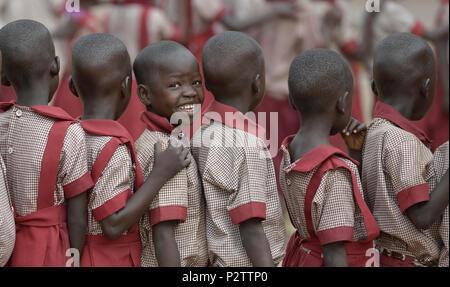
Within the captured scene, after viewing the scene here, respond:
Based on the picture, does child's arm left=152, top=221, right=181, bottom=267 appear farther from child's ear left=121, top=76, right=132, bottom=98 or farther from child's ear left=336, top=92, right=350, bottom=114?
child's ear left=336, top=92, right=350, bottom=114

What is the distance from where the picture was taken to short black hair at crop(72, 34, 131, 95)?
2.50m

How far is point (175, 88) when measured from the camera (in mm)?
2561

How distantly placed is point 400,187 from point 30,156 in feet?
4.29

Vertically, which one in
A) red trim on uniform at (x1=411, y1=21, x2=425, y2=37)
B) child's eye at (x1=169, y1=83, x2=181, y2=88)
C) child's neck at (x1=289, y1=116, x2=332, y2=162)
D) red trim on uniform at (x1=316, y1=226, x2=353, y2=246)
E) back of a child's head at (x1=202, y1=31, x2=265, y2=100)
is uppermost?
back of a child's head at (x1=202, y1=31, x2=265, y2=100)

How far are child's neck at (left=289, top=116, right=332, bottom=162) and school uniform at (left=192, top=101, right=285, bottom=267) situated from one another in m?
0.12

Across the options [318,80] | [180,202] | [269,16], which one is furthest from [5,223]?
[269,16]

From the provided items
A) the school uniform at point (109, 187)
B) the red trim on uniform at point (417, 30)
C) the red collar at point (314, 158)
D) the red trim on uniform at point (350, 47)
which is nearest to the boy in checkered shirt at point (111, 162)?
the school uniform at point (109, 187)

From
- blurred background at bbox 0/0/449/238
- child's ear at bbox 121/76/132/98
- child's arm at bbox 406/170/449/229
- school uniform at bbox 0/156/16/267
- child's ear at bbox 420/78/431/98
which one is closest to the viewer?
school uniform at bbox 0/156/16/267

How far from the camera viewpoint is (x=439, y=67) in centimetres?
495

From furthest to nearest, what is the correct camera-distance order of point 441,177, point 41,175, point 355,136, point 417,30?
point 417,30 < point 355,136 < point 441,177 < point 41,175

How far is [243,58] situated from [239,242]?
69 centimetres

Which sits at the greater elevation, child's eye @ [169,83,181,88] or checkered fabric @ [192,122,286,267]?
child's eye @ [169,83,181,88]

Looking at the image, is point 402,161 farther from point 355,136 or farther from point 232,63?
point 232,63

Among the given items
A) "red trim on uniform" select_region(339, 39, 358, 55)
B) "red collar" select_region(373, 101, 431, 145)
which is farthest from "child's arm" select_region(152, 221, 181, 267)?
"red trim on uniform" select_region(339, 39, 358, 55)
